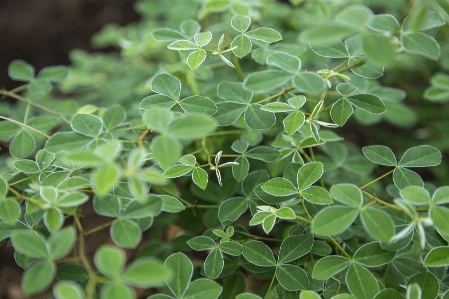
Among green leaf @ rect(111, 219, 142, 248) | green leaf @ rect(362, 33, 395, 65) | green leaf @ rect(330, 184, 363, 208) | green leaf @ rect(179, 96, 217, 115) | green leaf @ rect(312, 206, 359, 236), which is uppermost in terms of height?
green leaf @ rect(362, 33, 395, 65)

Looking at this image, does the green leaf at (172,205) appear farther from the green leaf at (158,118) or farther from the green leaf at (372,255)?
the green leaf at (372,255)

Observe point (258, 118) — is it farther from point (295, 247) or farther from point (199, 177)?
point (295, 247)

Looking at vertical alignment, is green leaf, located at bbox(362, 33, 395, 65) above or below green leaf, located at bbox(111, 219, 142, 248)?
above

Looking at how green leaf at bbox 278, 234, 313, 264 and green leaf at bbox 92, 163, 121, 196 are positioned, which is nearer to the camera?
green leaf at bbox 92, 163, 121, 196

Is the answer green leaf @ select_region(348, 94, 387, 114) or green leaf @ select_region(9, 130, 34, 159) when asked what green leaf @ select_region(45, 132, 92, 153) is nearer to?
green leaf @ select_region(9, 130, 34, 159)

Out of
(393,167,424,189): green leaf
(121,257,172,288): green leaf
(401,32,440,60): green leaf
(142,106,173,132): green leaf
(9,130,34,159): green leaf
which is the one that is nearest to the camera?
(121,257,172,288): green leaf

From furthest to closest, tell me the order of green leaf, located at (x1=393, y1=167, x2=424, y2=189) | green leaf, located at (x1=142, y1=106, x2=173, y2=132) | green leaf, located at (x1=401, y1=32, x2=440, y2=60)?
green leaf, located at (x1=393, y1=167, x2=424, y2=189), green leaf, located at (x1=401, y1=32, x2=440, y2=60), green leaf, located at (x1=142, y1=106, x2=173, y2=132)

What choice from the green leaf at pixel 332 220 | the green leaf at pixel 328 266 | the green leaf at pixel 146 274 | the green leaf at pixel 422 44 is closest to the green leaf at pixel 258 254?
the green leaf at pixel 328 266

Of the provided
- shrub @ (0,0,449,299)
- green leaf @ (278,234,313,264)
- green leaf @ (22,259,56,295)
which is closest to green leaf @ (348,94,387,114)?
shrub @ (0,0,449,299)
